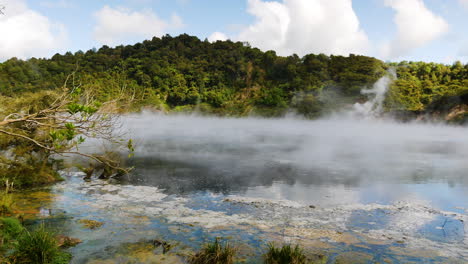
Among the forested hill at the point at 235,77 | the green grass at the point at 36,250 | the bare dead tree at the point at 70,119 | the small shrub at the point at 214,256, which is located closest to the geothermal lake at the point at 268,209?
the small shrub at the point at 214,256

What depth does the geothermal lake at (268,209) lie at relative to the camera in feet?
29.2

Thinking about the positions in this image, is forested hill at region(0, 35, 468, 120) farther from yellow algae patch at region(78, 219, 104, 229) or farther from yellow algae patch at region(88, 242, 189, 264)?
yellow algae patch at region(88, 242, 189, 264)

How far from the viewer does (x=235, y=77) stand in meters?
106

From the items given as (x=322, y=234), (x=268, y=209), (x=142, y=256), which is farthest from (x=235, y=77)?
(x=142, y=256)

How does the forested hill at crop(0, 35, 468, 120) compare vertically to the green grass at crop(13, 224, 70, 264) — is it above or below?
above

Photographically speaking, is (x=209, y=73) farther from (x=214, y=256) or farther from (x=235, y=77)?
(x=214, y=256)

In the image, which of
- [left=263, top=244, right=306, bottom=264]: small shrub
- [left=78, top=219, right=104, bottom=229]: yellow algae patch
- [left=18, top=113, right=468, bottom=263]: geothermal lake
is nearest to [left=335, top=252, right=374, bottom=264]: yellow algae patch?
[left=18, top=113, right=468, bottom=263]: geothermal lake

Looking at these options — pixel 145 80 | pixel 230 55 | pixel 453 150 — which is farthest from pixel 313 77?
pixel 453 150

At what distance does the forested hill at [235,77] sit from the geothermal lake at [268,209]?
50.9 meters

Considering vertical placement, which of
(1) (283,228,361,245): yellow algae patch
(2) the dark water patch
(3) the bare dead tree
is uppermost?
(3) the bare dead tree

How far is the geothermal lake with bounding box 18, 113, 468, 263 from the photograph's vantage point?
29.2ft

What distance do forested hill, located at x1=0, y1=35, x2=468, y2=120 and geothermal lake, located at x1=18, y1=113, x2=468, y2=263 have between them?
50.9m

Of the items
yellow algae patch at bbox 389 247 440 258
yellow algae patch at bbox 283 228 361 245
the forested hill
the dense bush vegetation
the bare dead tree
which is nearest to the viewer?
the bare dead tree

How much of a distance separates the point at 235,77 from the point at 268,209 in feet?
312
